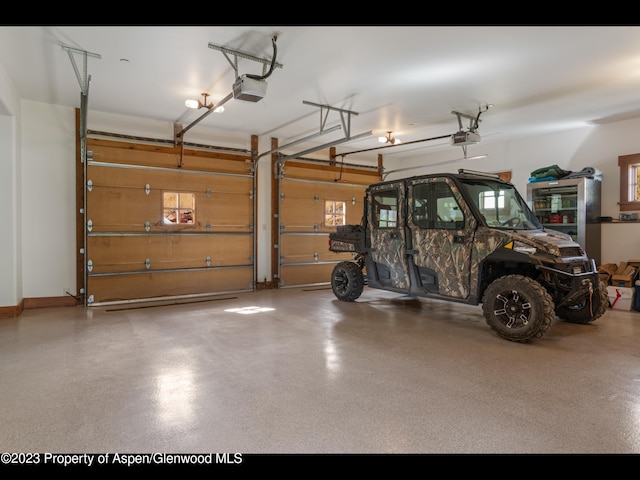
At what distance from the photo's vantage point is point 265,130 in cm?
812

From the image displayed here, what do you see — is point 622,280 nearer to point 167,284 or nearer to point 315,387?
point 315,387

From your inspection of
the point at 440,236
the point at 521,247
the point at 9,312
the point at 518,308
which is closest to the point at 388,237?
the point at 440,236

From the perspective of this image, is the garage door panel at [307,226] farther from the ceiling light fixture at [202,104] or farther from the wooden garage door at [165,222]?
the ceiling light fixture at [202,104]

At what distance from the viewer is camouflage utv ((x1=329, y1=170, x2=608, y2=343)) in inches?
169

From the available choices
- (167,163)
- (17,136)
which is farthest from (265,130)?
(17,136)

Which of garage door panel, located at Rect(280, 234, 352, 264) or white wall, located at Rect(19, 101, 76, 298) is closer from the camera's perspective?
white wall, located at Rect(19, 101, 76, 298)

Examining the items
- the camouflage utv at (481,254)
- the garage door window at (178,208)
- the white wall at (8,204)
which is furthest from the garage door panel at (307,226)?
the white wall at (8,204)

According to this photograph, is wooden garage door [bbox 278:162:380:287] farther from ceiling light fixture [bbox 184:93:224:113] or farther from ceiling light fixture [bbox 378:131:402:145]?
ceiling light fixture [bbox 184:93:224:113]

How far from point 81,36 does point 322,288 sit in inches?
245

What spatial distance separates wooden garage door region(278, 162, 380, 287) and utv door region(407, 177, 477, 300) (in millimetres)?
3857

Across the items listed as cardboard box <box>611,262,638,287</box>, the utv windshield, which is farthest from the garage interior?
the utv windshield

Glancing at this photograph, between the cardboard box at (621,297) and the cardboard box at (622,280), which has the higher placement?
the cardboard box at (622,280)

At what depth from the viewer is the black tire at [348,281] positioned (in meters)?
6.76

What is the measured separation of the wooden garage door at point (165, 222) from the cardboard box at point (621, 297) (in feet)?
21.5
